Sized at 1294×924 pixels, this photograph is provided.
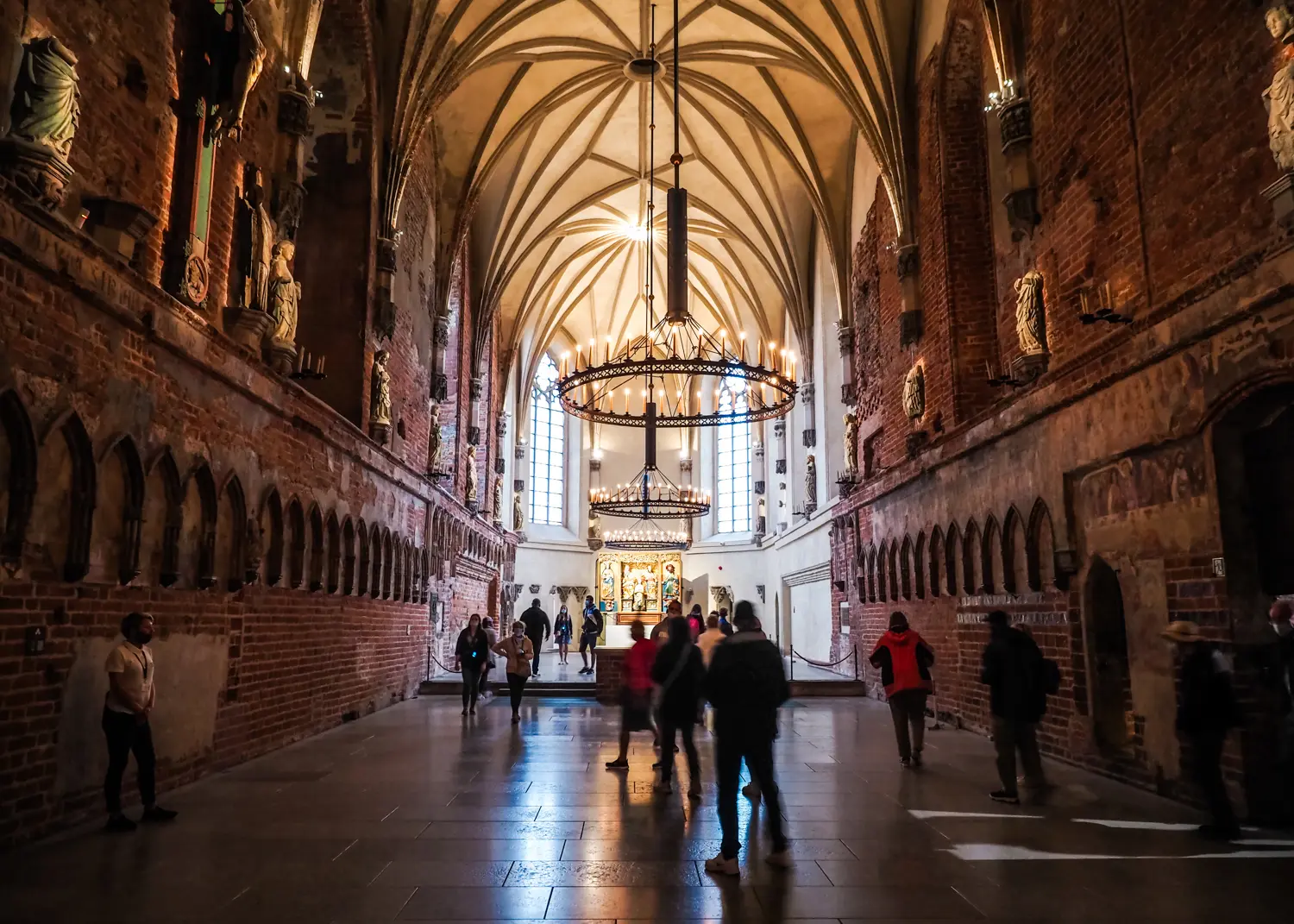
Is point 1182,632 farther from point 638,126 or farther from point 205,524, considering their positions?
point 638,126

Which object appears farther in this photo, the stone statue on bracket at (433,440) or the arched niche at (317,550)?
the stone statue on bracket at (433,440)

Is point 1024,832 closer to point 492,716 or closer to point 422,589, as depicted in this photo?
point 492,716

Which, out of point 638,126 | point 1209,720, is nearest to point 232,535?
point 1209,720

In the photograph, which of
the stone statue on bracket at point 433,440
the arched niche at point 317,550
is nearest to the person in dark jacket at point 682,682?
the arched niche at point 317,550

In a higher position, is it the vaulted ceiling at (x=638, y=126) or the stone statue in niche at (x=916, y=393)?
the vaulted ceiling at (x=638, y=126)

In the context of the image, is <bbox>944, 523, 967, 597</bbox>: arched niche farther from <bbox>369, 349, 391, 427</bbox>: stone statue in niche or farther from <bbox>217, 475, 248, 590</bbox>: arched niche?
<bbox>217, 475, 248, 590</bbox>: arched niche

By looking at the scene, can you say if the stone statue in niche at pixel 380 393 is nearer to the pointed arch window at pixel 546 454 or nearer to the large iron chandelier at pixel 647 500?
the large iron chandelier at pixel 647 500

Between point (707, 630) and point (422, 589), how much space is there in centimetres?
918

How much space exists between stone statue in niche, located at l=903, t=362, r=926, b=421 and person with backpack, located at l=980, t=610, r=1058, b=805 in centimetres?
709

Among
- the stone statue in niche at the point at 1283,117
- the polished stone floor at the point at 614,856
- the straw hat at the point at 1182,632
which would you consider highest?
the stone statue in niche at the point at 1283,117

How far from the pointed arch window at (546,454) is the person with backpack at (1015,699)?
2760 centimetres

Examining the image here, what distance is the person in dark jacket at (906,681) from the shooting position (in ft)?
28.4

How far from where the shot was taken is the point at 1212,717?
5867 millimetres

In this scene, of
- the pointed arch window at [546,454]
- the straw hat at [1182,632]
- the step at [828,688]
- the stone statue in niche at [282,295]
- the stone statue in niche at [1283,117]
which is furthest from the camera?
the pointed arch window at [546,454]
